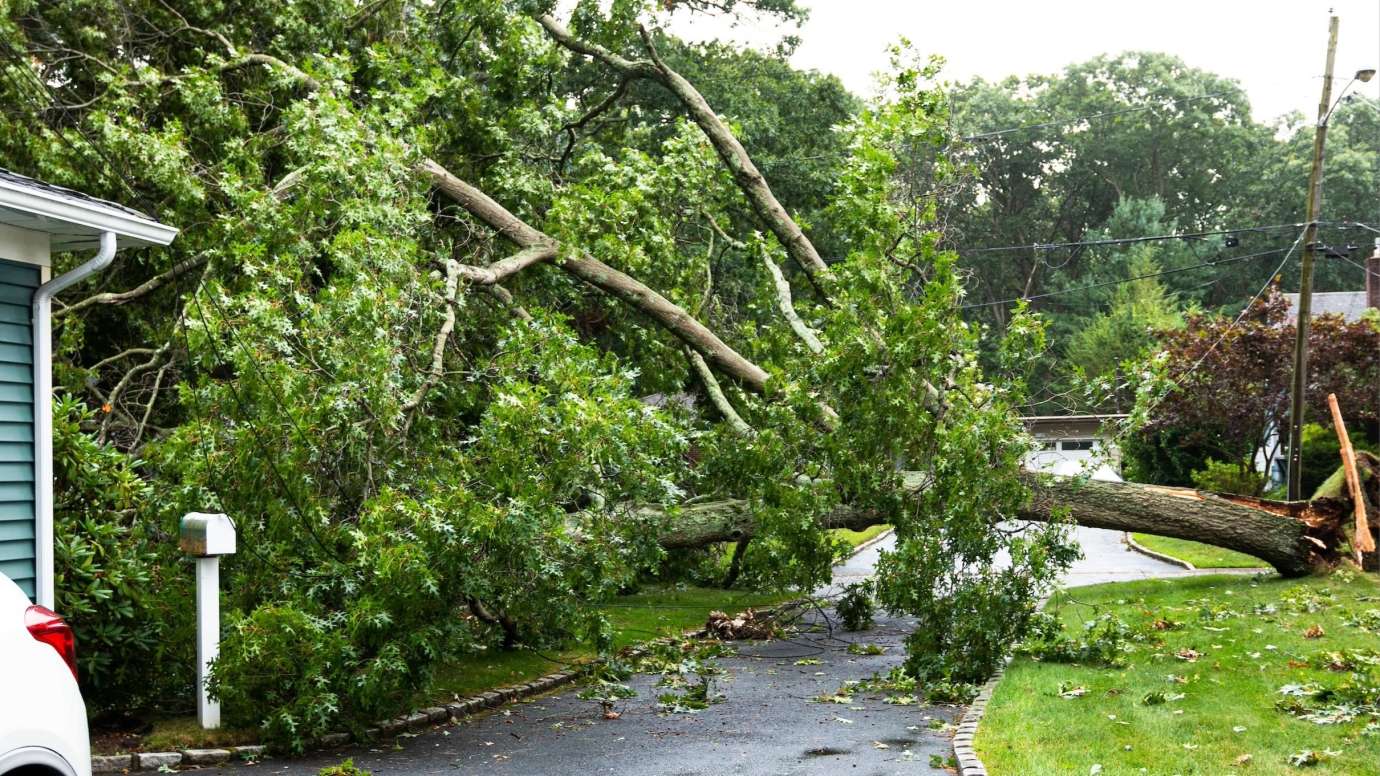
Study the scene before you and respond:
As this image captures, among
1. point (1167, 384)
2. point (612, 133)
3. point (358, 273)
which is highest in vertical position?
point (612, 133)

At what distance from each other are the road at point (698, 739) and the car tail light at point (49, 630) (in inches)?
147

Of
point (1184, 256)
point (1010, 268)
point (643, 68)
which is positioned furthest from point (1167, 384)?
point (1010, 268)

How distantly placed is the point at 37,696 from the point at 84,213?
3.72 metres

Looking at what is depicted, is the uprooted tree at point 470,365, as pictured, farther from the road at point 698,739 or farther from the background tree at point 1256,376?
the background tree at point 1256,376

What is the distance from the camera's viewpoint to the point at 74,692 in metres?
4.34

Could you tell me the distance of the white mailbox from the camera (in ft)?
27.5

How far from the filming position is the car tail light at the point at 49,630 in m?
4.21

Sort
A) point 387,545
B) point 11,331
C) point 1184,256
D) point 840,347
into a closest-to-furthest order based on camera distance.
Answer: point 11,331 < point 387,545 < point 840,347 < point 1184,256

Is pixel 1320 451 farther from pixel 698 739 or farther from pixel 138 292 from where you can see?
pixel 138 292

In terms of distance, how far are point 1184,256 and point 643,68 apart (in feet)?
150

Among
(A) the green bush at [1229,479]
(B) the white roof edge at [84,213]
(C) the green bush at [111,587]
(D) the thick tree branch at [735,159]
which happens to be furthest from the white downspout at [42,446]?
(A) the green bush at [1229,479]

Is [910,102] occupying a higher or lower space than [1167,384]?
higher

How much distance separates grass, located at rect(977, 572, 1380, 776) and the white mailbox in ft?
16.3

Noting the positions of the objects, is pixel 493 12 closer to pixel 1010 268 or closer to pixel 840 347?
pixel 840 347
